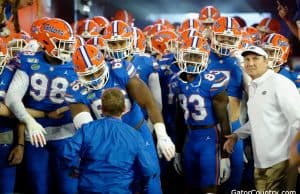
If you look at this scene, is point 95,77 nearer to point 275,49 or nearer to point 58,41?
point 58,41

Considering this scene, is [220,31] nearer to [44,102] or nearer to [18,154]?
[44,102]

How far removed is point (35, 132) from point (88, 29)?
195 centimetres

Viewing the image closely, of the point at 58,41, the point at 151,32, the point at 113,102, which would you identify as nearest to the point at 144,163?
the point at 113,102

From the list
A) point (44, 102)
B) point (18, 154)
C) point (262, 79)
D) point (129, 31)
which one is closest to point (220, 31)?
point (129, 31)

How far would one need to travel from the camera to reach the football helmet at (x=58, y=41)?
4199mm

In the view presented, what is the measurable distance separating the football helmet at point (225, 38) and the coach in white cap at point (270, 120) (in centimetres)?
80

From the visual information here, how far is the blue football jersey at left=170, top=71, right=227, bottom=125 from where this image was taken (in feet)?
13.7

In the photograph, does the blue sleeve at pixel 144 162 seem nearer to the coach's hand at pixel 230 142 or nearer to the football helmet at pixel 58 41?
the coach's hand at pixel 230 142

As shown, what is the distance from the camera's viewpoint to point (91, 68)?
12.3 ft

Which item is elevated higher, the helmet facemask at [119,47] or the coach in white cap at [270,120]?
the helmet facemask at [119,47]

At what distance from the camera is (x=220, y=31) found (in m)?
4.64

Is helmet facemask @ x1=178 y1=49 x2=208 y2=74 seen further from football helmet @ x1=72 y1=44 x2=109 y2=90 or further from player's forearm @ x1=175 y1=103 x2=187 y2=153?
football helmet @ x1=72 y1=44 x2=109 y2=90

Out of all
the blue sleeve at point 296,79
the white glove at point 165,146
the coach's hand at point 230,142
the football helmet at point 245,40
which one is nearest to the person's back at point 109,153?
the white glove at point 165,146

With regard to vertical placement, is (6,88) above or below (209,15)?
below
